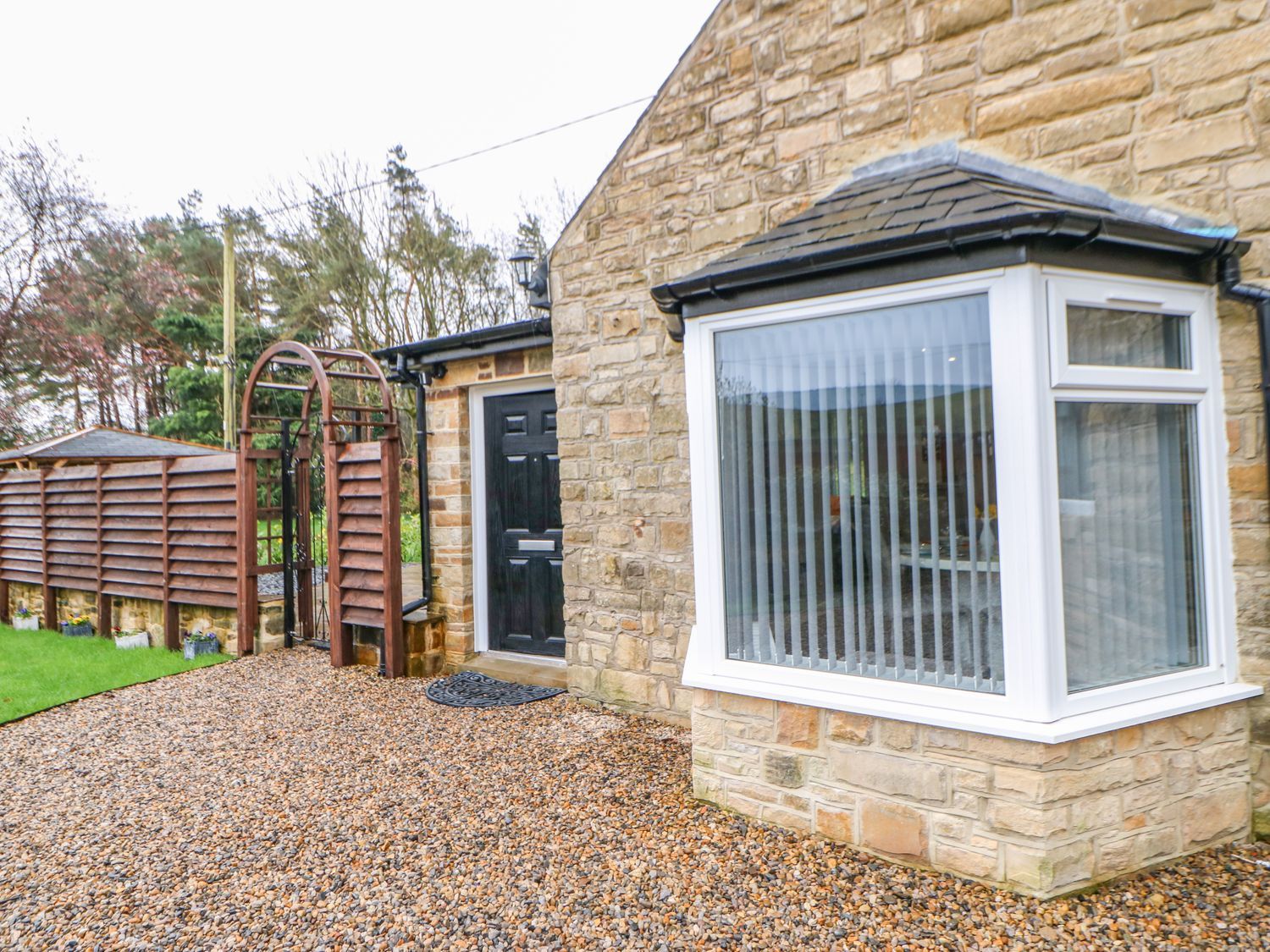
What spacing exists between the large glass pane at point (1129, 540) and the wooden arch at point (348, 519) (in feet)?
15.4

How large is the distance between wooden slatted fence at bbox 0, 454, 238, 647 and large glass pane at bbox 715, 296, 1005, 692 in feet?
17.7

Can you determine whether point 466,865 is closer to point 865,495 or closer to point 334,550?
point 865,495

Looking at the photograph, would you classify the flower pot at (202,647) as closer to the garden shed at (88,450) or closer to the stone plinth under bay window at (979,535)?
the garden shed at (88,450)

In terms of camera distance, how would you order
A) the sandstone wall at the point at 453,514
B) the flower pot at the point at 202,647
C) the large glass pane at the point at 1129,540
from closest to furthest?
the large glass pane at the point at 1129,540
the sandstone wall at the point at 453,514
the flower pot at the point at 202,647

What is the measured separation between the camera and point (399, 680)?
6258 mm

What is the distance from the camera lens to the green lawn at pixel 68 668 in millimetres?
6293

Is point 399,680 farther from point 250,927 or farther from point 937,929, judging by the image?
point 937,929

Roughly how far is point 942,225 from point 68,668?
26.0ft

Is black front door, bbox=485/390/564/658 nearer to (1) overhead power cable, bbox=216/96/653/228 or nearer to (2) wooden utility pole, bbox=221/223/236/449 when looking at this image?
(1) overhead power cable, bbox=216/96/653/228

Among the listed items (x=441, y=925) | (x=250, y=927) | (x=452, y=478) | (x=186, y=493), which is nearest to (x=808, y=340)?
(x=441, y=925)

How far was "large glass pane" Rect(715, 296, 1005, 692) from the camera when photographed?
124 inches

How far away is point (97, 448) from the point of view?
11539 millimetres

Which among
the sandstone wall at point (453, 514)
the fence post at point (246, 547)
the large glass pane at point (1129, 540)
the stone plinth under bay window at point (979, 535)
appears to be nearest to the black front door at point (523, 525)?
the sandstone wall at point (453, 514)

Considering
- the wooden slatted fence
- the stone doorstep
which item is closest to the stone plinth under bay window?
the stone doorstep
